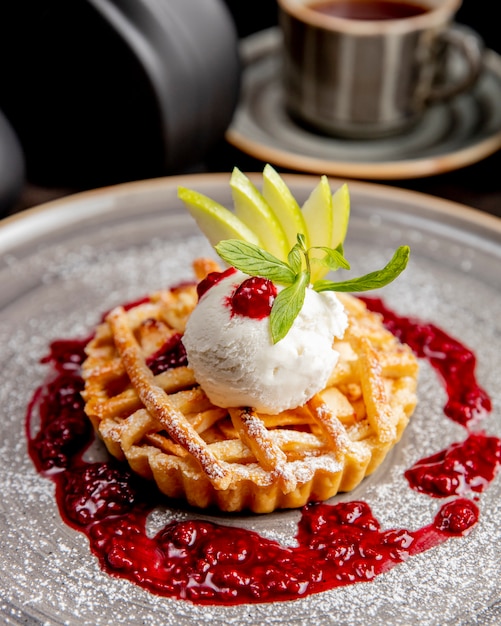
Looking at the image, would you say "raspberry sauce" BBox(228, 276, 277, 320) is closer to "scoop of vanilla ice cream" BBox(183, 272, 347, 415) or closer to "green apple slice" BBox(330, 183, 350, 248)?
"scoop of vanilla ice cream" BBox(183, 272, 347, 415)

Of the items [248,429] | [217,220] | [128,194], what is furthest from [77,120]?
[248,429]

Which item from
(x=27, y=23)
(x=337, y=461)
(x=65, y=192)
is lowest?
(x=65, y=192)

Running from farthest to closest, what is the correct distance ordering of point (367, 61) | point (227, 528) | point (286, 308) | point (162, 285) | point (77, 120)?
point (367, 61) → point (77, 120) → point (162, 285) → point (227, 528) → point (286, 308)

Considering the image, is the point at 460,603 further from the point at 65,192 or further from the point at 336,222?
the point at 65,192

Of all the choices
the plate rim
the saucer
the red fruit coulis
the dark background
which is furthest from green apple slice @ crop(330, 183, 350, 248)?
the dark background

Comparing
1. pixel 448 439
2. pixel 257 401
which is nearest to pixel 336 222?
pixel 257 401

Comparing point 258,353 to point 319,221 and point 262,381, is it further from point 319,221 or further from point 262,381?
point 319,221

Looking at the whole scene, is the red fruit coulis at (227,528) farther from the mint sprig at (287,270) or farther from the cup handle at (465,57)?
the cup handle at (465,57)
